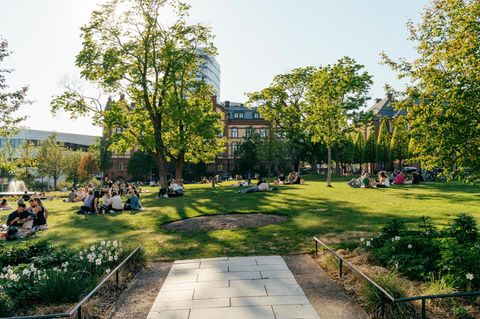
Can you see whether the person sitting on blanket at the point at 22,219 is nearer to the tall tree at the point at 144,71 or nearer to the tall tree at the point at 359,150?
the tall tree at the point at 144,71

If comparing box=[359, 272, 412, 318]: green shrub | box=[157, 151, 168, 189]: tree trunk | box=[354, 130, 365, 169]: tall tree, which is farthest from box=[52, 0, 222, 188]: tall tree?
box=[354, 130, 365, 169]: tall tree

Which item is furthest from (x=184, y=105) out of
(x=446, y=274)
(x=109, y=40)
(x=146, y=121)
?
(x=446, y=274)

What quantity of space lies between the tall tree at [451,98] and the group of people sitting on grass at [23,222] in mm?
13565

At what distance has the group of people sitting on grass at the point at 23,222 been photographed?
45.5 feet

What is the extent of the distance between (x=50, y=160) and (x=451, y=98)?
59.5 metres

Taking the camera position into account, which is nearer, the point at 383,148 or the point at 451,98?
the point at 451,98

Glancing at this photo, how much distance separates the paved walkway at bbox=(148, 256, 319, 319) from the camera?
238 inches

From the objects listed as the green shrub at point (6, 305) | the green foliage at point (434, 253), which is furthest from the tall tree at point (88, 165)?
the green foliage at point (434, 253)

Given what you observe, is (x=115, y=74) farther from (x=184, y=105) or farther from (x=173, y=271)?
(x=173, y=271)

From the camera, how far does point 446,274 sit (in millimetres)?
6555

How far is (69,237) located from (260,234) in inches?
266

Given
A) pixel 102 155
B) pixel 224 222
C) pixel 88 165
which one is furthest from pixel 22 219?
pixel 102 155

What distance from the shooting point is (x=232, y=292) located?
6992 mm

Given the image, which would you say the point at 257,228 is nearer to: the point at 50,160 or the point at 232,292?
the point at 232,292
